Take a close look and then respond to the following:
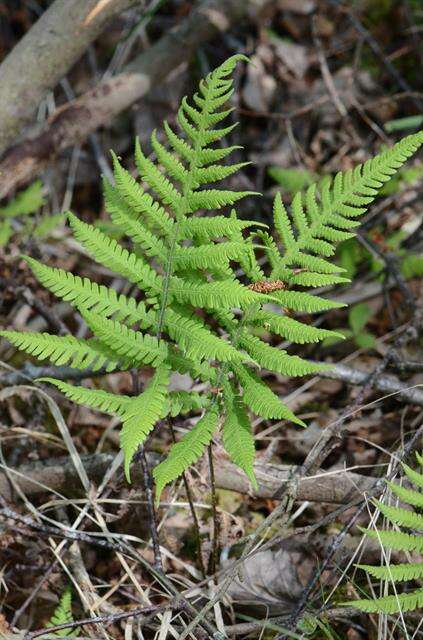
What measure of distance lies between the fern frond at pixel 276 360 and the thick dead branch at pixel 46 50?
1881mm

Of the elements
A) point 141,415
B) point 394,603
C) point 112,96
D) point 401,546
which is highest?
point 112,96

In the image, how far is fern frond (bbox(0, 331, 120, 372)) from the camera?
206 cm

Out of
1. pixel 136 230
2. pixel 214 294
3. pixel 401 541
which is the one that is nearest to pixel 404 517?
pixel 401 541

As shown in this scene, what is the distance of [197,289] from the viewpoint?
213cm

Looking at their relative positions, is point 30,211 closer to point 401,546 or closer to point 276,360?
point 276,360

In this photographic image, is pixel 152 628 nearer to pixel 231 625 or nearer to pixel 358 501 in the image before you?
pixel 231 625

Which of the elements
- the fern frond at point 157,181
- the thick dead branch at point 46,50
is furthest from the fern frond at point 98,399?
the thick dead branch at point 46,50

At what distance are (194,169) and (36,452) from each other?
59.0 inches

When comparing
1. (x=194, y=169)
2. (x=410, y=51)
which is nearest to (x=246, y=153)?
(x=410, y=51)

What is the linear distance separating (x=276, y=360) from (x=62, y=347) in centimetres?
67

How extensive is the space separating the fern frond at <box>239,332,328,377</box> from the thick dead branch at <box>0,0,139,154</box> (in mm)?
1881

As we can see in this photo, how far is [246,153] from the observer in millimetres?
4520

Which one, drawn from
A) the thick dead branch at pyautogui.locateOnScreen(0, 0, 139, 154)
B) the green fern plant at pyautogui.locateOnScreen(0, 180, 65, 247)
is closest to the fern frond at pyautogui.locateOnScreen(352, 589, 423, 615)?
the green fern plant at pyautogui.locateOnScreen(0, 180, 65, 247)

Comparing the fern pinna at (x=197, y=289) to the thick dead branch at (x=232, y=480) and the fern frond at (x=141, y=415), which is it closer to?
the fern frond at (x=141, y=415)
